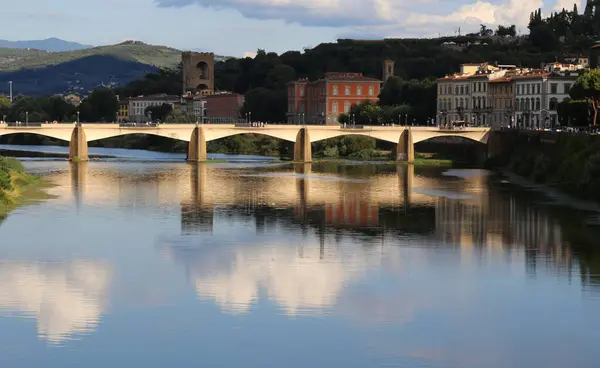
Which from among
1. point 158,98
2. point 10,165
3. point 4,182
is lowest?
point 4,182

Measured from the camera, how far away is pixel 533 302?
27594 mm

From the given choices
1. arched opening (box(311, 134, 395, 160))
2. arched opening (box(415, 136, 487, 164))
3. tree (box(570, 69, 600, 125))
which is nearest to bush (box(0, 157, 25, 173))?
tree (box(570, 69, 600, 125))

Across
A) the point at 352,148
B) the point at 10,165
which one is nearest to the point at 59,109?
the point at 352,148

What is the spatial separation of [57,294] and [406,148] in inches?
2275

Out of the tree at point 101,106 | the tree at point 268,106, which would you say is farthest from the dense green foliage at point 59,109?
the tree at point 268,106

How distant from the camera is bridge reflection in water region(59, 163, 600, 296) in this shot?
37.6 meters

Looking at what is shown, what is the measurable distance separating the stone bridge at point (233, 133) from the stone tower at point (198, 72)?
302ft

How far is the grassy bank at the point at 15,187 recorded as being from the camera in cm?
4572

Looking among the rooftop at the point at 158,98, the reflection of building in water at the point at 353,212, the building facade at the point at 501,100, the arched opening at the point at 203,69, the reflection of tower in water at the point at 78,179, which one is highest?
the arched opening at the point at 203,69

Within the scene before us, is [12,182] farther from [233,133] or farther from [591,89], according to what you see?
[591,89]

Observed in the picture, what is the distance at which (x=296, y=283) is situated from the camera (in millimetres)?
29219

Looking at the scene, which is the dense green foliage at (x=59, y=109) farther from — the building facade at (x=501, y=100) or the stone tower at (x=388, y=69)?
the building facade at (x=501, y=100)

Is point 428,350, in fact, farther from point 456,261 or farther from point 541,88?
point 541,88

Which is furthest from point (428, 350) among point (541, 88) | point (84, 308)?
point (541, 88)
